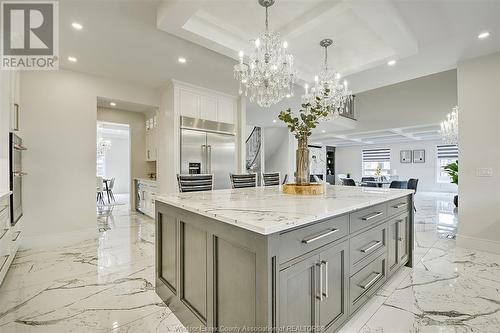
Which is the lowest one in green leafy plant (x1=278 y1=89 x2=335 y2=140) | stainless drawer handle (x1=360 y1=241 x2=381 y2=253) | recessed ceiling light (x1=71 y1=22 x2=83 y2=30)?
stainless drawer handle (x1=360 y1=241 x2=381 y2=253)

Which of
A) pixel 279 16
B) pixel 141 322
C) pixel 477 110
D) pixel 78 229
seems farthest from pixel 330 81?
pixel 78 229

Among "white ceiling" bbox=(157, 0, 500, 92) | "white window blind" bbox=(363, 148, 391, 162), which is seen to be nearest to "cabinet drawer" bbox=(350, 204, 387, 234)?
"white ceiling" bbox=(157, 0, 500, 92)

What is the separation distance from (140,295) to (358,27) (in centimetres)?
378

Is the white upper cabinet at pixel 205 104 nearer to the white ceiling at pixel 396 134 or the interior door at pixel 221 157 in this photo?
the interior door at pixel 221 157

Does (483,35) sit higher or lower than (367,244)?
higher

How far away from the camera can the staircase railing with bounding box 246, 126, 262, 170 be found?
9.25 m

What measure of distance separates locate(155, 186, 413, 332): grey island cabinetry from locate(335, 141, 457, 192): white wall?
40.6 ft

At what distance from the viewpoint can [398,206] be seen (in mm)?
2363

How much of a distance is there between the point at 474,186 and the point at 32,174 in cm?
659

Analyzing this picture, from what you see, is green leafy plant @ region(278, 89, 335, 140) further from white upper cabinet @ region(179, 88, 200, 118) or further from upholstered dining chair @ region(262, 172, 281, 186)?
white upper cabinet @ region(179, 88, 200, 118)

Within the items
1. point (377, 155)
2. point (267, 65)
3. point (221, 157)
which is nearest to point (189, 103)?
point (221, 157)

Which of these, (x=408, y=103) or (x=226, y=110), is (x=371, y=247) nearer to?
(x=226, y=110)

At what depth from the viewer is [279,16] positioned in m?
2.73

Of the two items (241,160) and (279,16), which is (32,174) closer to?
Result: (241,160)
